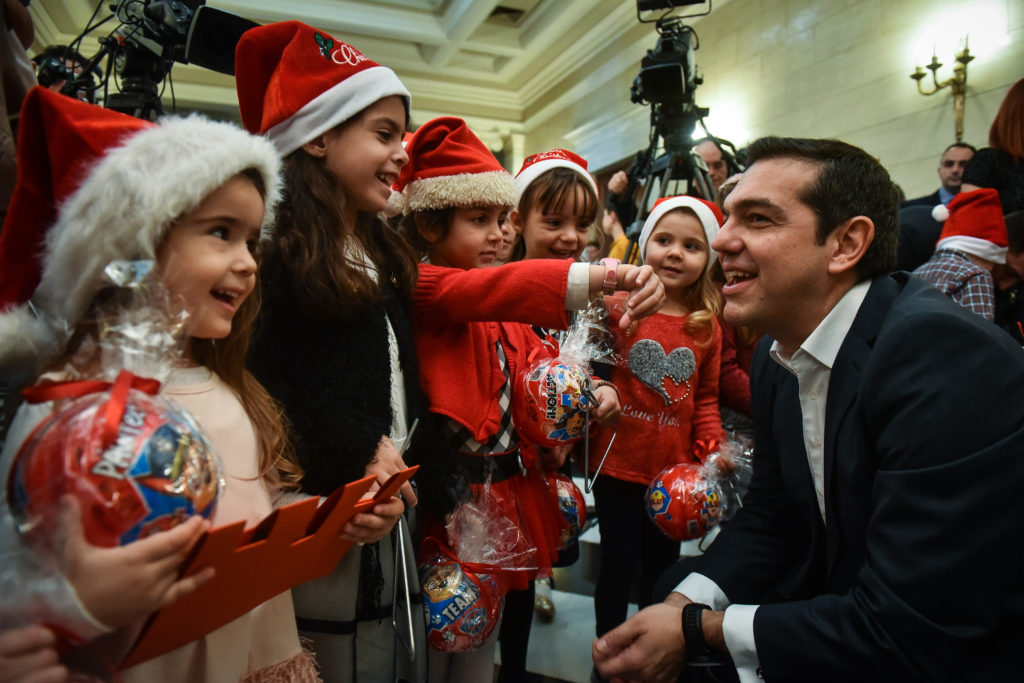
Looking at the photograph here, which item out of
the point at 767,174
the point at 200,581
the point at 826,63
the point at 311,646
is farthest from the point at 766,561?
the point at 826,63

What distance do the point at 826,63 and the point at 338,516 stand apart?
5243 mm

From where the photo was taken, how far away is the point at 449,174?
164cm

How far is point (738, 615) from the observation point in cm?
112

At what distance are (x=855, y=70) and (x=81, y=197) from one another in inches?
202

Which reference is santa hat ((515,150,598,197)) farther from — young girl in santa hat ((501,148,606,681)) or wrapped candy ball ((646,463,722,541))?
wrapped candy ball ((646,463,722,541))

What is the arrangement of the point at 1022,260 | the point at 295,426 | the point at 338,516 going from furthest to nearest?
the point at 1022,260 < the point at 295,426 < the point at 338,516

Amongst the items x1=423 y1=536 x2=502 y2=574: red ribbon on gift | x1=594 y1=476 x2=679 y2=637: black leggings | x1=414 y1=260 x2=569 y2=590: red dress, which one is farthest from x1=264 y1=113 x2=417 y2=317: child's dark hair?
x1=594 y1=476 x2=679 y2=637: black leggings

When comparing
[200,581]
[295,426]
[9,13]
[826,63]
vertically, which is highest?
[826,63]

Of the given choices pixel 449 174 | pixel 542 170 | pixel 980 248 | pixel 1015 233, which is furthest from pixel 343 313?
pixel 1015 233

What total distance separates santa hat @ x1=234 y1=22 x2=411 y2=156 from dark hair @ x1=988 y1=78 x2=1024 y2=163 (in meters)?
3.15

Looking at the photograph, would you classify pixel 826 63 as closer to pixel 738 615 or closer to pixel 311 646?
pixel 738 615

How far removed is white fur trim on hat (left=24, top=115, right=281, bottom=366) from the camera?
2.39ft

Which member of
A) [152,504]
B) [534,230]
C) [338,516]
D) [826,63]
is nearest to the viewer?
[152,504]

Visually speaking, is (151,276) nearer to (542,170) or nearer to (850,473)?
(850,473)
